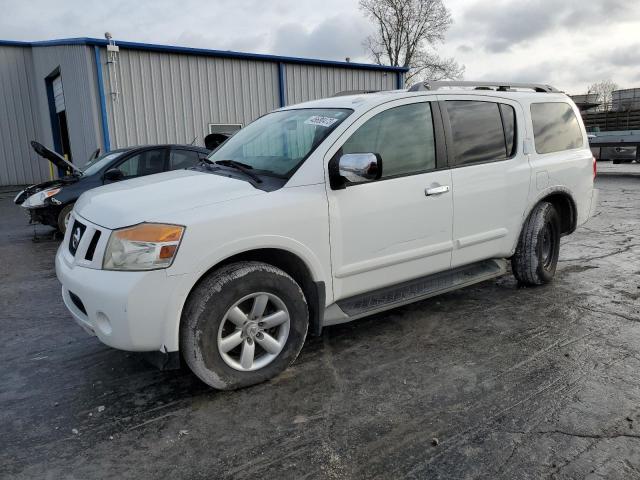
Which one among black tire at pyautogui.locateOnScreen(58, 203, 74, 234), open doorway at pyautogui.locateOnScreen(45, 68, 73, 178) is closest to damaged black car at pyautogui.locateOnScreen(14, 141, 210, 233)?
black tire at pyautogui.locateOnScreen(58, 203, 74, 234)

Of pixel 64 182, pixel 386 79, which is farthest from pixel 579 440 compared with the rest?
pixel 386 79

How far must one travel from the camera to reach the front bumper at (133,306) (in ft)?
8.86

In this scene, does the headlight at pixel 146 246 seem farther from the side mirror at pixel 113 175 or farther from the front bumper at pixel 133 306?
the side mirror at pixel 113 175

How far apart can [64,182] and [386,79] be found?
14119 millimetres

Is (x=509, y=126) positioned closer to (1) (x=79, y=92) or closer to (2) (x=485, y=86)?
(2) (x=485, y=86)

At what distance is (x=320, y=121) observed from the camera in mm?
3686

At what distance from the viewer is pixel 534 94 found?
490cm

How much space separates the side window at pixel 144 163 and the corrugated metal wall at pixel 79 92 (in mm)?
6012

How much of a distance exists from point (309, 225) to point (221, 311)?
2.53 feet

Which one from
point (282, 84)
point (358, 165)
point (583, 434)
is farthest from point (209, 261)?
point (282, 84)

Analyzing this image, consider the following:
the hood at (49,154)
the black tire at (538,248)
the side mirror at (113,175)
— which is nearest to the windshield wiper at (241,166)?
the black tire at (538,248)

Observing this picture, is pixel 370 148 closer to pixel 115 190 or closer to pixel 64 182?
pixel 115 190

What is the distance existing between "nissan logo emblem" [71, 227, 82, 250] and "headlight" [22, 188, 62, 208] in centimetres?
565

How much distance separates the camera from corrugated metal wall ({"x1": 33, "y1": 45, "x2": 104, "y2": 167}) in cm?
1356
